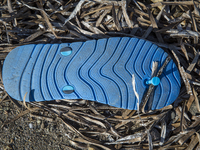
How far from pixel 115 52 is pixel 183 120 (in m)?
0.79

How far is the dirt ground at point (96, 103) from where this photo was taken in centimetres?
154

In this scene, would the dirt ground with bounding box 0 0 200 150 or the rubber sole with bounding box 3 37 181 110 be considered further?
the dirt ground with bounding box 0 0 200 150

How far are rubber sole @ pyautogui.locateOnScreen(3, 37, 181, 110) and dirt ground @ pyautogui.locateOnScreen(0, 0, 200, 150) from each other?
12 centimetres

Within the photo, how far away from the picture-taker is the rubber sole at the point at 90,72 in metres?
1.41

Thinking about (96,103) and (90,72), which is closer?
(90,72)

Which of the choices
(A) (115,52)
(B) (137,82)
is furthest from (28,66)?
(B) (137,82)

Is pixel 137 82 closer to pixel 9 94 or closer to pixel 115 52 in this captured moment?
pixel 115 52

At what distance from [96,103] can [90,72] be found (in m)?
0.30

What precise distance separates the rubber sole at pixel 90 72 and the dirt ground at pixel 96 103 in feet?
0.40

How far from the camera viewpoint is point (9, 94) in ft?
4.88

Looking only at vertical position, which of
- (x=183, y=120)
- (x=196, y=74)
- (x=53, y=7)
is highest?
(x=53, y=7)

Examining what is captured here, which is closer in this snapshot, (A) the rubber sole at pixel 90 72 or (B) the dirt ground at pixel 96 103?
(A) the rubber sole at pixel 90 72

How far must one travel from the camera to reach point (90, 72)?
4.66ft

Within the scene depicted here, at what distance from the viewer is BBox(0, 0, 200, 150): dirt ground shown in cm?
154
